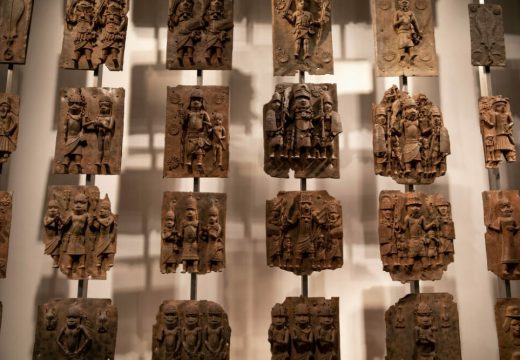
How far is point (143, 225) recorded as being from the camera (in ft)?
17.1

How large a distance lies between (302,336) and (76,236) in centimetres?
188

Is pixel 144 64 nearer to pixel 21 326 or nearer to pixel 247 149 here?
pixel 247 149

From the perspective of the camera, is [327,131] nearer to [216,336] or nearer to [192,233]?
[192,233]

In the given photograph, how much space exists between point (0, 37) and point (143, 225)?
2009mm

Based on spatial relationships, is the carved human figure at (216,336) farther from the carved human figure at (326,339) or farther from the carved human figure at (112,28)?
the carved human figure at (112,28)

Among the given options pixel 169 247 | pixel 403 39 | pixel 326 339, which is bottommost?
pixel 326 339

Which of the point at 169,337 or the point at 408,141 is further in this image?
the point at 408,141

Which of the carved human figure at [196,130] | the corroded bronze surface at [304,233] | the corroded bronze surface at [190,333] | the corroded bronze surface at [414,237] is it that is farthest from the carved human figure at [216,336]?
the corroded bronze surface at [414,237]

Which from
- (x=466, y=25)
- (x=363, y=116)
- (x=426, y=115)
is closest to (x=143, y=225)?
(x=363, y=116)

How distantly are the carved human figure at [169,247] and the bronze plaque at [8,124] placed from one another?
140cm

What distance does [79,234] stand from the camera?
4.33 metres

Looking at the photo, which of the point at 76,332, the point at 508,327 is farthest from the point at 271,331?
the point at 508,327

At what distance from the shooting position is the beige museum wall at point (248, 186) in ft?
16.6

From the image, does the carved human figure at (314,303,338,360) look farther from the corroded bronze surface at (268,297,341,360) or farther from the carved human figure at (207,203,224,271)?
the carved human figure at (207,203,224,271)
